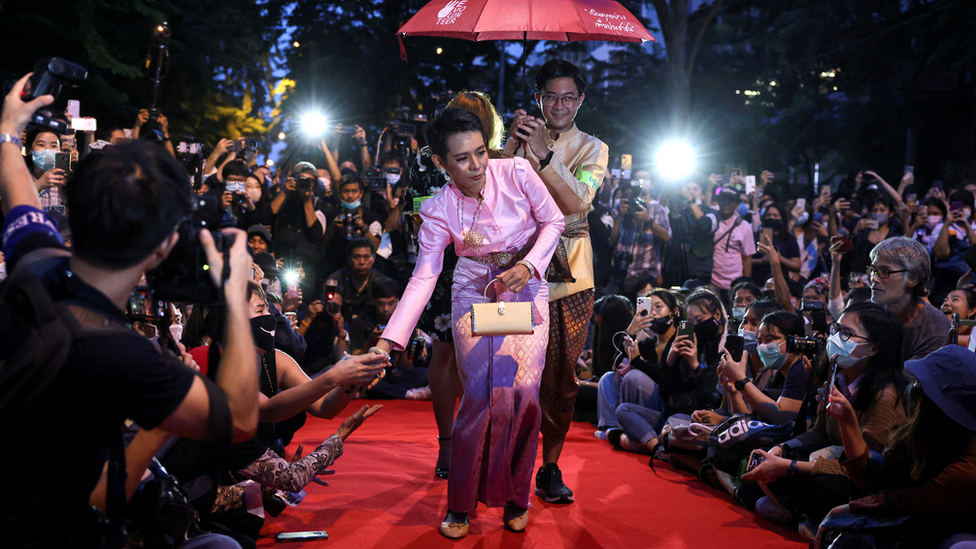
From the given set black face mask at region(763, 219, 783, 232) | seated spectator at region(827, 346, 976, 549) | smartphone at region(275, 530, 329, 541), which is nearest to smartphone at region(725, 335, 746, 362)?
seated spectator at region(827, 346, 976, 549)

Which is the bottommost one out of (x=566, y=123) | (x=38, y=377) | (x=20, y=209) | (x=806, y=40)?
(x=38, y=377)

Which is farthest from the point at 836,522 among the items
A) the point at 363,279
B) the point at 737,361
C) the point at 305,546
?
the point at 363,279

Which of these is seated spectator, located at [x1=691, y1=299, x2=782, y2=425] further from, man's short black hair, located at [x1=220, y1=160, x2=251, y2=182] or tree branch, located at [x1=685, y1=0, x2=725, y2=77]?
tree branch, located at [x1=685, y1=0, x2=725, y2=77]

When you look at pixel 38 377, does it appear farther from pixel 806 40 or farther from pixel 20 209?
pixel 806 40

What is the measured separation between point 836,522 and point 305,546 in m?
2.06

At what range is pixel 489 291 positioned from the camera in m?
3.46

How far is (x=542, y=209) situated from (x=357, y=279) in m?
4.13

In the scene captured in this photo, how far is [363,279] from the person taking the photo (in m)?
7.37

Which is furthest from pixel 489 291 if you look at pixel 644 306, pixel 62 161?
pixel 62 161

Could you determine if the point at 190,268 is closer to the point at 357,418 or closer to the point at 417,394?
the point at 357,418

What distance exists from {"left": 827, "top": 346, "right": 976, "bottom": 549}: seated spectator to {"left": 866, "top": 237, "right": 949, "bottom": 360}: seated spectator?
1.42 meters

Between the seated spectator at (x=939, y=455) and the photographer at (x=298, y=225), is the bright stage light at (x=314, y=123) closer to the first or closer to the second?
the photographer at (x=298, y=225)

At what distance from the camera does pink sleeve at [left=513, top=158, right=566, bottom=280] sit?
136 inches

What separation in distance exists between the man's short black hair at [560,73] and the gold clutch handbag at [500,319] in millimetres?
1341
